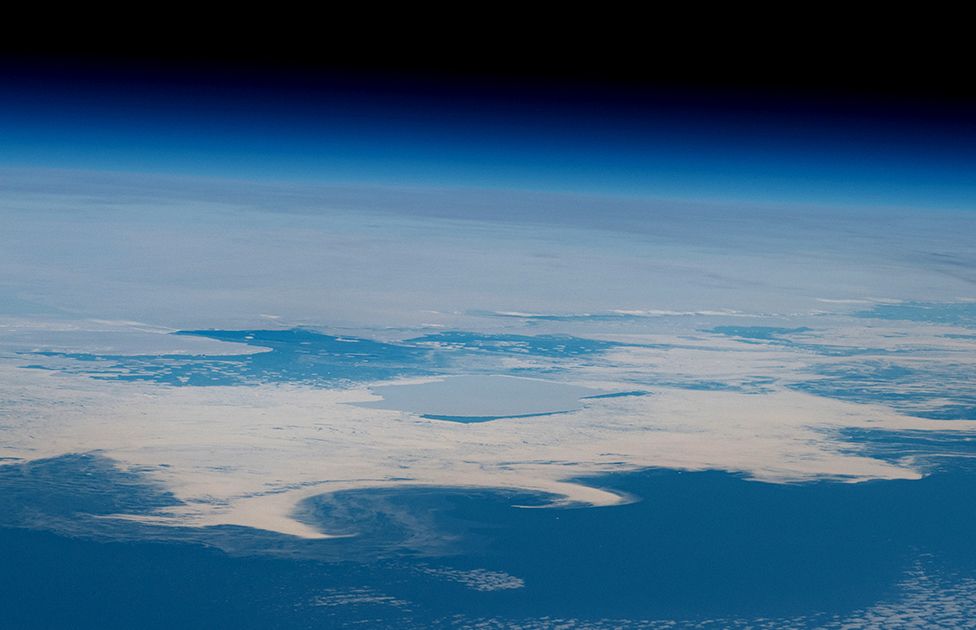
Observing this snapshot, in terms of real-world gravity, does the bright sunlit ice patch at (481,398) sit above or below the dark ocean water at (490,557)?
above

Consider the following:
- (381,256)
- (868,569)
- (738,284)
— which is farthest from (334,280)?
(868,569)

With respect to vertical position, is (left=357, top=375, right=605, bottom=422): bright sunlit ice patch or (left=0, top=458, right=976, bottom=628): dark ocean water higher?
(left=357, top=375, right=605, bottom=422): bright sunlit ice patch

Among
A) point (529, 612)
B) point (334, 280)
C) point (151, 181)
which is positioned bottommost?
point (529, 612)

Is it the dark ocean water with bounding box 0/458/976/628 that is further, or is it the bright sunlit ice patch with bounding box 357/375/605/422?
the bright sunlit ice patch with bounding box 357/375/605/422

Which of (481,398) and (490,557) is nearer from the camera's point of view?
A: (490,557)

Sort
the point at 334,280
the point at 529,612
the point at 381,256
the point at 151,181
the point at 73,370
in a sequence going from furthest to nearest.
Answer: the point at 151,181, the point at 381,256, the point at 334,280, the point at 73,370, the point at 529,612

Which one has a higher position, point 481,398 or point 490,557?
point 481,398

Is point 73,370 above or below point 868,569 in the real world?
above

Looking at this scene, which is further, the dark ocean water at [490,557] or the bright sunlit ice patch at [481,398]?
the bright sunlit ice patch at [481,398]

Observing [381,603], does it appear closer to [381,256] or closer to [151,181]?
[381,256]

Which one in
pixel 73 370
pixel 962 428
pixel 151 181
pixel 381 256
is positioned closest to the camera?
pixel 962 428

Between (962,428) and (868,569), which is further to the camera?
(962,428)
